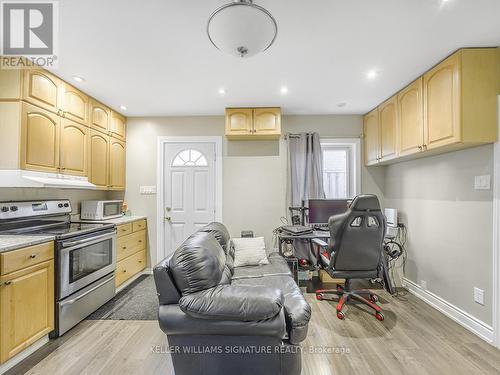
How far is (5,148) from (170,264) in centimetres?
195

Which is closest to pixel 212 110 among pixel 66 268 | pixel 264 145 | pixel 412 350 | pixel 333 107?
pixel 264 145

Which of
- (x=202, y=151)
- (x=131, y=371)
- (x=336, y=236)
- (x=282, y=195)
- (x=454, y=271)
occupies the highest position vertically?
(x=202, y=151)

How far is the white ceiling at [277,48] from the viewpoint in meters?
1.59

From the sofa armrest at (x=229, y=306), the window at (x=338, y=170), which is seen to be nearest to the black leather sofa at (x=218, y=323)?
the sofa armrest at (x=229, y=306)

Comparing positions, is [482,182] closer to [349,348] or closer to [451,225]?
[451,225]

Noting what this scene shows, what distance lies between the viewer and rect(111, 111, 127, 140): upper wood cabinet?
348 centimetres

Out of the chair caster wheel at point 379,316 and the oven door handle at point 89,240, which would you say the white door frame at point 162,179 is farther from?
the chair caster wheel at point 379,316

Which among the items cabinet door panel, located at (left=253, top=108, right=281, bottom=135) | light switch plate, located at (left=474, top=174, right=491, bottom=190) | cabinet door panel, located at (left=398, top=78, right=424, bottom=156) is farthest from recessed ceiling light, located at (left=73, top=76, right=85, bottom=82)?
light switch plate, located at (left=474, top=174, right=491, bottom=190)

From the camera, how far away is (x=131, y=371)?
171cm

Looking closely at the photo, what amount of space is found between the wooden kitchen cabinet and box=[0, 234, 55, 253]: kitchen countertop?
117cm

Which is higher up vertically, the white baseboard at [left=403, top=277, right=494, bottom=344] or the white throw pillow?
the white throw pillow

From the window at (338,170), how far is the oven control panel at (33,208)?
3594 millimetres

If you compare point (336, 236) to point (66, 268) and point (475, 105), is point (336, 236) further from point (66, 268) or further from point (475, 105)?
point (66, 268)

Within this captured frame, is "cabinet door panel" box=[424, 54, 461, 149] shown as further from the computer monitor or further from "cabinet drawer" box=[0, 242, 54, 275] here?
"cabinet drawer" box=[0, 242, 54, 275]
